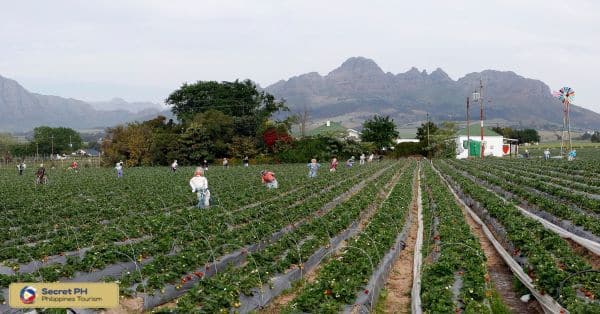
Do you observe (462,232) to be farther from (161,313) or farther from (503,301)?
(161,313)

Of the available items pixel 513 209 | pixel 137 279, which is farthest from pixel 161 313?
pixel 513 209

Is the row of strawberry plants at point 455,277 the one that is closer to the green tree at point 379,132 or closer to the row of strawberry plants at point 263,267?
the row of strawberry plants at point 263,267

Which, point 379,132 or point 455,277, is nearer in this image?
point 455,277

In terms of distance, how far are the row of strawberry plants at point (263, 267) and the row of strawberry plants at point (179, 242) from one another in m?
0.90

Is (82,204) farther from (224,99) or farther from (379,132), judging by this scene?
(224,99)

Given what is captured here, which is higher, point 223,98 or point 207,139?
point 223,98

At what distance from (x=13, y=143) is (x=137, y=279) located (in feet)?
436

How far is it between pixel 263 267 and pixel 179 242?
332cm

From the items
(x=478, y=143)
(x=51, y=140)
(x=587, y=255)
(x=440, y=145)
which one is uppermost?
(x=51, y=140)

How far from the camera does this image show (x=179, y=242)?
12.6 metres

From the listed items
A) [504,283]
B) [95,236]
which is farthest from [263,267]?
[95,236]

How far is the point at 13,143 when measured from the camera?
126 meters

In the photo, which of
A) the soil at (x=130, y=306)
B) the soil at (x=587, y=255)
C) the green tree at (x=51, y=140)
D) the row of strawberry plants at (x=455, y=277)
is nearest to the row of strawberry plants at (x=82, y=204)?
the soil at (x=130, y=306)

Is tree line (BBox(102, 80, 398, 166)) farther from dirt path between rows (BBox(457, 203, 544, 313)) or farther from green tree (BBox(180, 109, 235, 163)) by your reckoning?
dirt path between rows (BBox(457, 203, 544, 313))
